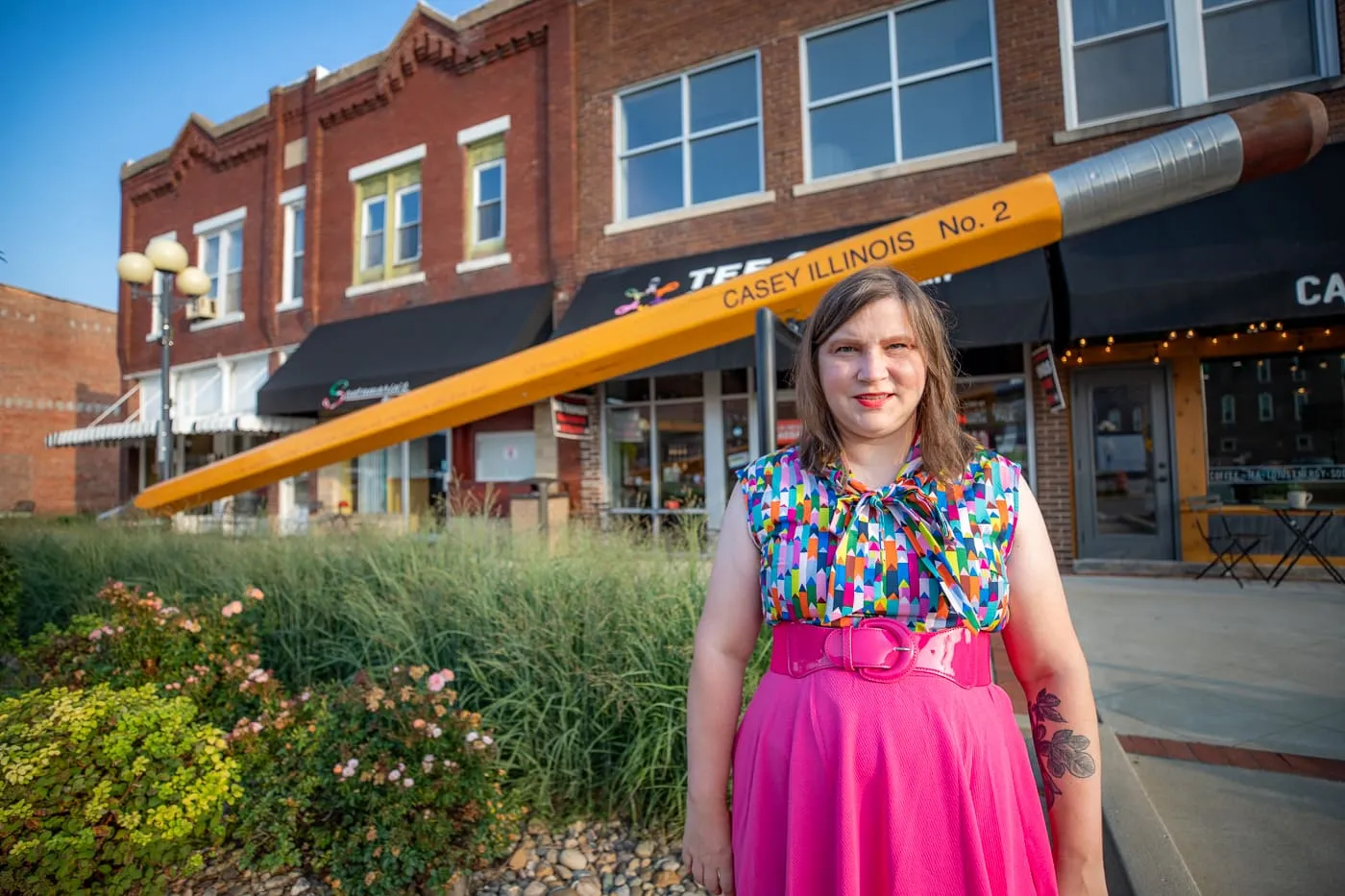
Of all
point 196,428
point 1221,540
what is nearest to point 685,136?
point 1221,540

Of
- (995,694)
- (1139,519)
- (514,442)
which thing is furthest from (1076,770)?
(514,442)

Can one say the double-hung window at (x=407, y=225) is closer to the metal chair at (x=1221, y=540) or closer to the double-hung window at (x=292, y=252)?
the double-hung window at (x=292, y=252)

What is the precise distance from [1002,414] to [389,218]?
11.8m

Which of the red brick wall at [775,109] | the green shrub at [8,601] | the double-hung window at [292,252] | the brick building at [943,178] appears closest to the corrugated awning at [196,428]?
the double-hung window at [292,252]

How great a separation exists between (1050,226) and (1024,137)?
5.18 meters

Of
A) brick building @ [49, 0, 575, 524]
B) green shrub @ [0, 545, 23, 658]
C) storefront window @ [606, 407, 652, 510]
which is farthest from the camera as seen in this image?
brick building @ [49, 0, 575, 524]

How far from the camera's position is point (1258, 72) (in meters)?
→ 7.50

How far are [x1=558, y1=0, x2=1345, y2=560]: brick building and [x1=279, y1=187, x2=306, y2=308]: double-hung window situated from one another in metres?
7.70

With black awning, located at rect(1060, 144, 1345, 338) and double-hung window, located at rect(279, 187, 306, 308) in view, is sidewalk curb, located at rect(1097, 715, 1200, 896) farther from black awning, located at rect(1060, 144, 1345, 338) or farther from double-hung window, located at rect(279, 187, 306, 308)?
double-hung window, located at rect(279, 187, 306, 308)

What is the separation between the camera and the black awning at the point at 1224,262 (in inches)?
249

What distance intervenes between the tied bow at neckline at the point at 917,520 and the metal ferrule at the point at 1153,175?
3601 millimetres

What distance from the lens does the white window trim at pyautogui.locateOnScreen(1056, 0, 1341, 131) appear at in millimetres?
7176

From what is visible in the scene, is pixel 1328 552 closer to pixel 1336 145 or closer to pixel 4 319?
pixel 1336 145

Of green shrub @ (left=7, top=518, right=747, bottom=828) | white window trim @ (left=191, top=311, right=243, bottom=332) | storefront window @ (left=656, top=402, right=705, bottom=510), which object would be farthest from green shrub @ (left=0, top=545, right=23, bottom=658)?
white window trim @ (left=191, top=311, right=243, bottom=332)
